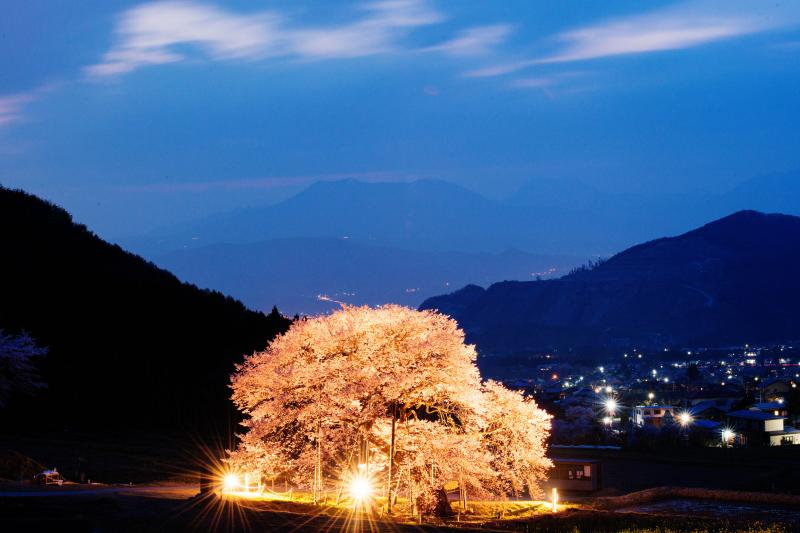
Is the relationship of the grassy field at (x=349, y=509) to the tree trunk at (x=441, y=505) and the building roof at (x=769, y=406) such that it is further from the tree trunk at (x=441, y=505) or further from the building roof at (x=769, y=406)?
the building roof at (x=769, y=406)

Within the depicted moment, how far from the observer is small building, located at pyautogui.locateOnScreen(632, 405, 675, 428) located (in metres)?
81.2

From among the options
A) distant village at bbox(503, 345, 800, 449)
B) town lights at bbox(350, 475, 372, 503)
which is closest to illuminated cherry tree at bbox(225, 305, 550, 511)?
town lights at bbox(350, 475, 372, 503)

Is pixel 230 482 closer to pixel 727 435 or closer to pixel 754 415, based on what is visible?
pixel 727 435

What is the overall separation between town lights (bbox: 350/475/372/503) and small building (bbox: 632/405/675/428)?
4950 cm

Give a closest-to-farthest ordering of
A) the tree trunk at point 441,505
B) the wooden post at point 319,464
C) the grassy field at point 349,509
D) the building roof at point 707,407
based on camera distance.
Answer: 1. the grassy field at point 349,509
2. the tree trunk at point 441,505
3. the wooden post at point 319,464
4. the building roof at point 707,407

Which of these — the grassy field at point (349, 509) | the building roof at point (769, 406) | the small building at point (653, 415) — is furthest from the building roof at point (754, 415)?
the grassy field at point (349, 509)

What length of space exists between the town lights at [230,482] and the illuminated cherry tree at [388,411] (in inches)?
86.6

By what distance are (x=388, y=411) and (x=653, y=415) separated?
2359 inches

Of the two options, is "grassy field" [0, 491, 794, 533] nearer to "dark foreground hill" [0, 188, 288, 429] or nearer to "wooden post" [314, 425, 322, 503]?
"wooden post" [314, 425, 322, 503]

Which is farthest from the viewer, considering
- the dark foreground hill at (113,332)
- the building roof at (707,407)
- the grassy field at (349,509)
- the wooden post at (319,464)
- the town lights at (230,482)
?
the building roof at (707,407)

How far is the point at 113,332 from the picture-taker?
7812 centimetres

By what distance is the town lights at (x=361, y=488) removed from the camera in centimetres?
3300

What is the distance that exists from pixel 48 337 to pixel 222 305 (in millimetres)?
19254

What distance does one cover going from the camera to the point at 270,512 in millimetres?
30531
